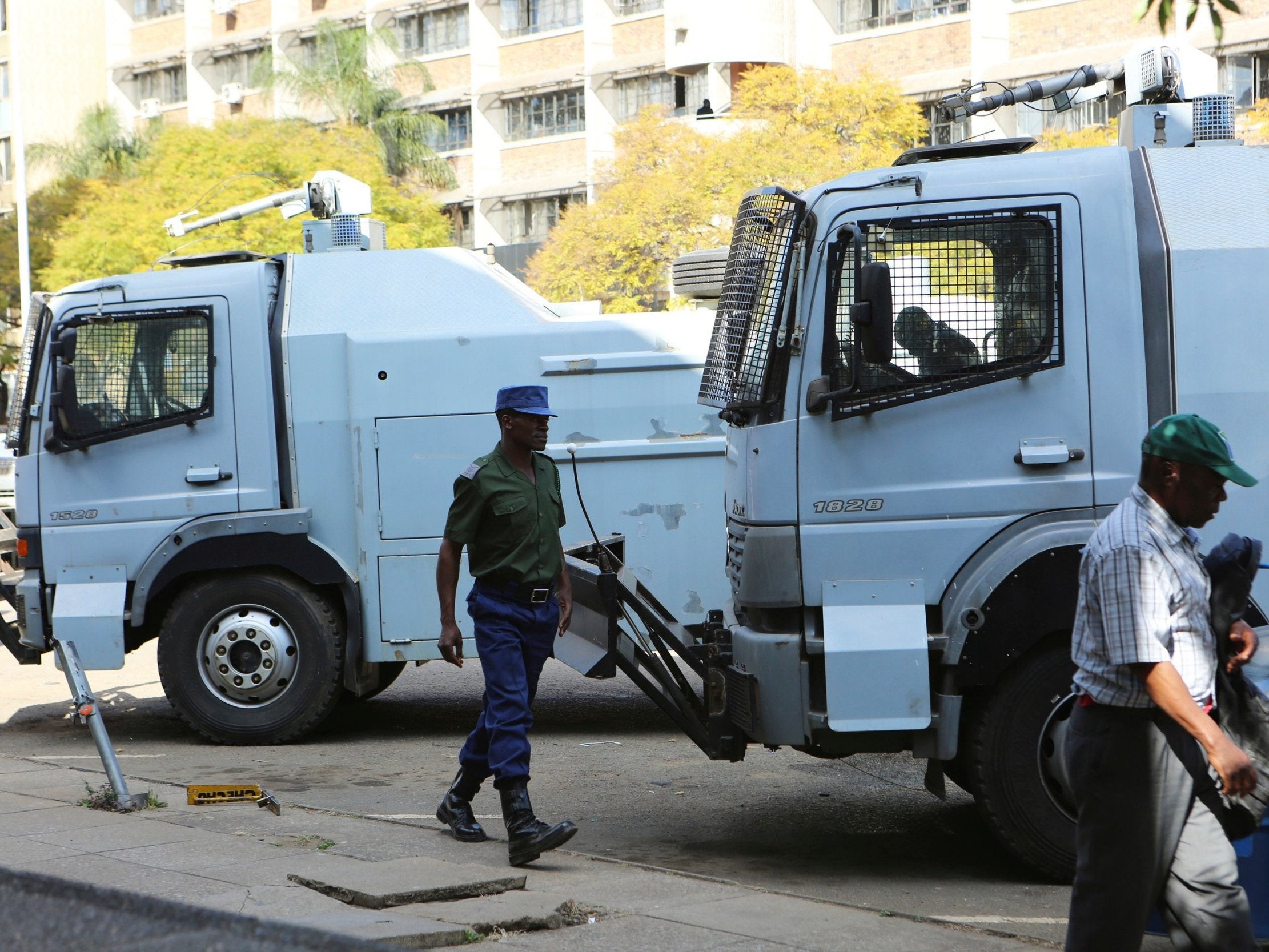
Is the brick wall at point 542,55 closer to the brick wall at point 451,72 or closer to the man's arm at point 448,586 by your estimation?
the brick wall at point 451,72

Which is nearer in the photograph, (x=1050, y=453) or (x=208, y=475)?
(x=1050, y=453)

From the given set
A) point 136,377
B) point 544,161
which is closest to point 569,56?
point 544,161

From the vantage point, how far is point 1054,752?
6156mm

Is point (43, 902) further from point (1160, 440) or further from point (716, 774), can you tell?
point (716, 774)

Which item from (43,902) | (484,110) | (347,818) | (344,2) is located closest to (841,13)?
(484,110)

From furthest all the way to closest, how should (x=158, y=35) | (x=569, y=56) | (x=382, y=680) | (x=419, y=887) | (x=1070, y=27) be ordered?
(x=158, y=35), (x=569, y=56), (x=1070, y=27), (x=382, y=680), (x=419, y=887)

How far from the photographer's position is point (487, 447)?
9508 mm

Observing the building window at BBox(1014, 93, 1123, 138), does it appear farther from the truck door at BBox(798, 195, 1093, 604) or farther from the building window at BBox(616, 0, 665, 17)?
the truck door at BBox(798, 195, 1093, 604)

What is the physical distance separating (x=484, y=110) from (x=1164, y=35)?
4824 centimetres

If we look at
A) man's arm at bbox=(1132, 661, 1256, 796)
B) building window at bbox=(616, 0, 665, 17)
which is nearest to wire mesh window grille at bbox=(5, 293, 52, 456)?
man's arm at bbox=(1132, 661, 1256, 796)

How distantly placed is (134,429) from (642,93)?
39.7 metres

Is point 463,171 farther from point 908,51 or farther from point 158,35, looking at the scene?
point 158,35

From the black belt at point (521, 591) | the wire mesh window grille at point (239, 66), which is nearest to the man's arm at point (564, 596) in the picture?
the black belt at point (521, 591)

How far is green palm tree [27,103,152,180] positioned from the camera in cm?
5000
